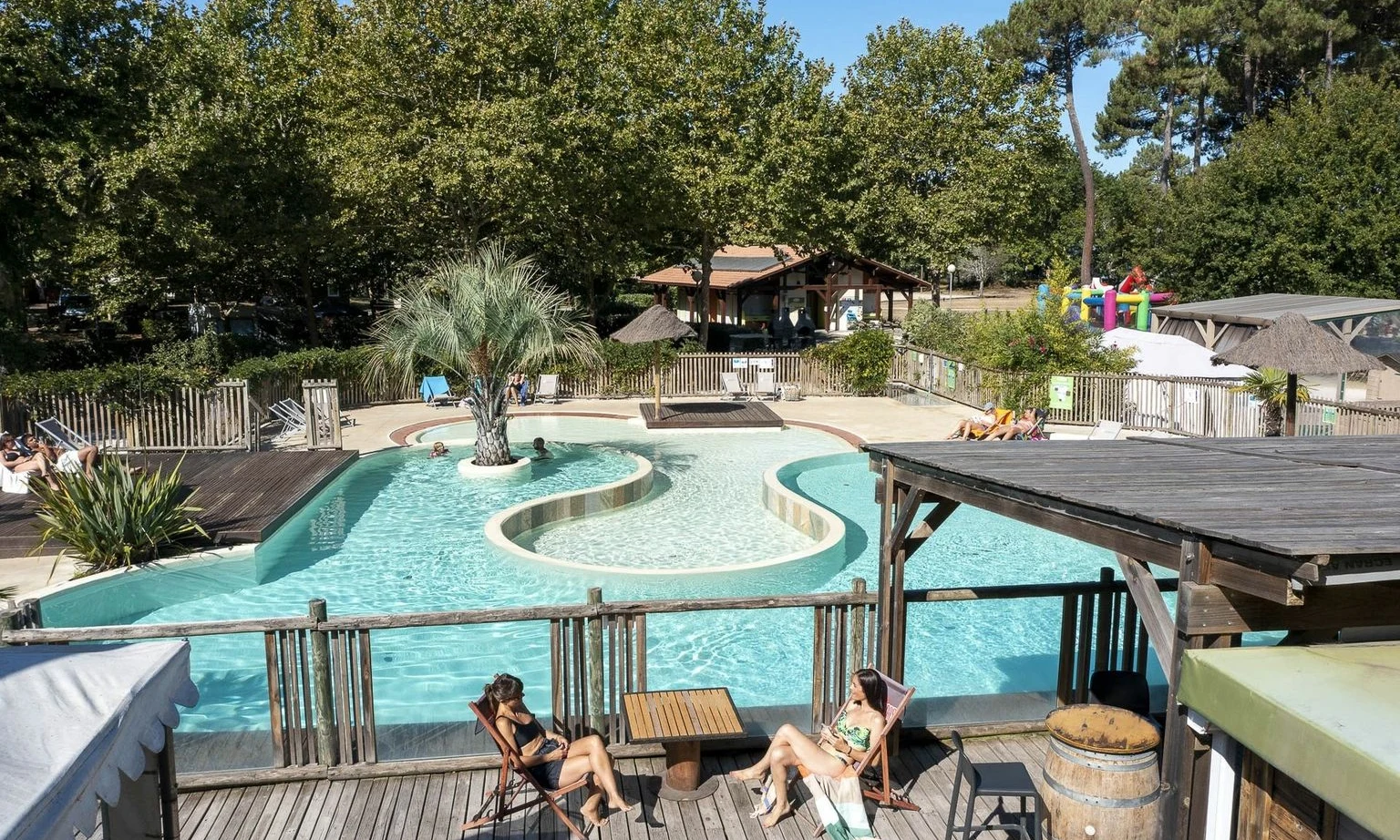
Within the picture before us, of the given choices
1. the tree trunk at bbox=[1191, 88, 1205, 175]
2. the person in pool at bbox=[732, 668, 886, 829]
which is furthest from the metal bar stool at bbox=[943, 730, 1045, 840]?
the tree trunk at bbox=[1191, 88, 1205, 175]

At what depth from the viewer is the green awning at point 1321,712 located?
10.2 feet

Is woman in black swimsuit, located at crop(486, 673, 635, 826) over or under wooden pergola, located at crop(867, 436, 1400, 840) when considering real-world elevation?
under

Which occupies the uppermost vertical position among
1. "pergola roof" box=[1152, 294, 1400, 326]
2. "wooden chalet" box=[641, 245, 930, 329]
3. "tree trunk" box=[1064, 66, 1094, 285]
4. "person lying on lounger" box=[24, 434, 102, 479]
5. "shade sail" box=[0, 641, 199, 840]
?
"tree trunk" box=[1064, 66, 1094, 285]

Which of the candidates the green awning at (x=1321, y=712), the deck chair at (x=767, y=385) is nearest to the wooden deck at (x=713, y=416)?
the deck chair at (x=767, y=385)

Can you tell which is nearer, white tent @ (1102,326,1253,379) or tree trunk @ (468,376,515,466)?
tree trunk @ (468,376,515,466)

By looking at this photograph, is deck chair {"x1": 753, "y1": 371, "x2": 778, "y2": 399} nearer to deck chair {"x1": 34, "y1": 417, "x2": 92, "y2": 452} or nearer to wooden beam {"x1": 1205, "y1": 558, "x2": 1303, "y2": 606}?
deck chair {"x1": 34, "y1": 417, "x2": 92, "y2": 452}

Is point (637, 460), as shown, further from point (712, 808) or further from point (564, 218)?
point (564, 218)

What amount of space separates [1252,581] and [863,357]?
21.8 metres

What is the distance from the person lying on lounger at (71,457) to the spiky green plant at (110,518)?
1.05 feet

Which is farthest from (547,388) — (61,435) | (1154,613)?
(1154,613)

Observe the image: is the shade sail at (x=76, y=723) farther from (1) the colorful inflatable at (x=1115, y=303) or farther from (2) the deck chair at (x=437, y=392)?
(1) the colorful inflatable at (x=1115, y=303)

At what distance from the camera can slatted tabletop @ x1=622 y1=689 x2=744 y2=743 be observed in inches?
230

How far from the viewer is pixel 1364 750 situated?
10.3 ft

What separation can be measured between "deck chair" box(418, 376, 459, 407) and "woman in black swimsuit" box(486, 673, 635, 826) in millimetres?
17329
